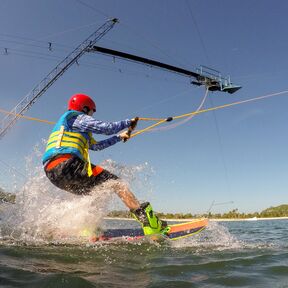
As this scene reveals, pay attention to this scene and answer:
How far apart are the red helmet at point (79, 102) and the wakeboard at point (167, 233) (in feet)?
9.20

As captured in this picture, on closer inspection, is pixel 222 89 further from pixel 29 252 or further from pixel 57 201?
pixel 29 252

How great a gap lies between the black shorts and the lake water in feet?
3.91

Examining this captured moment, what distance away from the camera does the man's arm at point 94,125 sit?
6.74 metres

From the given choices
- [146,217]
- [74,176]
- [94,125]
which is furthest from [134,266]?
[94,125]

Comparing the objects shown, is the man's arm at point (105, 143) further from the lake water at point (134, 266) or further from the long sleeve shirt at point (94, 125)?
the lake water at point (134, 266)

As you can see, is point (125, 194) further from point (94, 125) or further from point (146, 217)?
point (94, 125)

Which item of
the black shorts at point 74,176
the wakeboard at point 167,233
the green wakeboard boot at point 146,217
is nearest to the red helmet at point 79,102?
the black shorts at point 74,176

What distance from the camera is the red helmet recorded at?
7.24 meters

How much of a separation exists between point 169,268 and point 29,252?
7.19 ft

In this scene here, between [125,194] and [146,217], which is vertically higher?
[125,194]

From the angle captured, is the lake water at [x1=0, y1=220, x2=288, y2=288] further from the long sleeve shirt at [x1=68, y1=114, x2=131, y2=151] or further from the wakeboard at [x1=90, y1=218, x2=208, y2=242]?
the long sleeve shirt at [x1=68, y1=114, x2=131, y2=151]

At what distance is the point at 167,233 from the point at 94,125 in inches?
109

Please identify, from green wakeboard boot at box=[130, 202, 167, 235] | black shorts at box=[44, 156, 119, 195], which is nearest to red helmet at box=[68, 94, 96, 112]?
black shorts at box=[44, 156, 119, 195]

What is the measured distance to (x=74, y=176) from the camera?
262 inches
